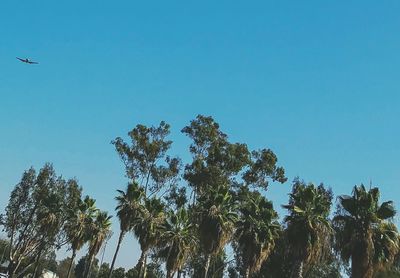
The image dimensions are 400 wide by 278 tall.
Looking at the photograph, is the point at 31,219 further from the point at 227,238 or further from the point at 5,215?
the point at 227,238

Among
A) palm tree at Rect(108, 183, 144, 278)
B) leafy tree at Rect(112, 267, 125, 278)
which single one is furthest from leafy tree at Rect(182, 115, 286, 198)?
leafy tree at Rect(112, 267, 125, 278)

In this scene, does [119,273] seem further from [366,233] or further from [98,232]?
[366,233]

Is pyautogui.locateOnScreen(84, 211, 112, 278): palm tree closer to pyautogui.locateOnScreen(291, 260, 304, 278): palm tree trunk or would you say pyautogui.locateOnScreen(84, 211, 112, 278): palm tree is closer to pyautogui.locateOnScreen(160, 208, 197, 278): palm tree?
pyautogui.locateOnScreen(160, 208, 197, 278): palm tree

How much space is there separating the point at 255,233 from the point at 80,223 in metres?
30.4

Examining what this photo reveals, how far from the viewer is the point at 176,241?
157ft

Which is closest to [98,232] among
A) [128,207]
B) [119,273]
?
[128,207]

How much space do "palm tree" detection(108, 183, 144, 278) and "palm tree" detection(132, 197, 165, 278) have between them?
79 centimetres

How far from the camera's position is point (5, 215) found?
7444 cm

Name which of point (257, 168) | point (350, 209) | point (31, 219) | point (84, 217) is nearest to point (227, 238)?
point (350, 209)

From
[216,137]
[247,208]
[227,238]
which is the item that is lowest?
[227,238]

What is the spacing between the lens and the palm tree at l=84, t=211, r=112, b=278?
207 ft

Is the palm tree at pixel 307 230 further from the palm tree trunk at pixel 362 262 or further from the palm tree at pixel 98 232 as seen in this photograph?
the palm tree at pixel 98 232

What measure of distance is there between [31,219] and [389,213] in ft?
182

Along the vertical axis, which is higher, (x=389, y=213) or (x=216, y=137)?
(x=216, y=137)
